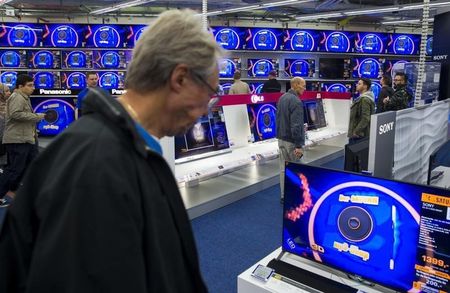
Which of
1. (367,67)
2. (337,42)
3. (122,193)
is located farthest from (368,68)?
(122,193)

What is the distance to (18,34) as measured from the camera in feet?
29.3

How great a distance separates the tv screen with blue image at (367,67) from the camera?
36.6 ft

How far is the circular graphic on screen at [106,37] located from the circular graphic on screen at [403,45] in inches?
324

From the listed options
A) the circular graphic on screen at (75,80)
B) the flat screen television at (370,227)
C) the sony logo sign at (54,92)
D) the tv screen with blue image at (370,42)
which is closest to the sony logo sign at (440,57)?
the tv screen with blue image at (370,42)

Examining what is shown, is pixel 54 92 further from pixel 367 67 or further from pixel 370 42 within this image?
pixel 370 42

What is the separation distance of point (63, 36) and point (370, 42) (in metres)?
8.59

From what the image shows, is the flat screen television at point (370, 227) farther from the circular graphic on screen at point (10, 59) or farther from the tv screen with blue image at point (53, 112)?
the circular graphic on screen at point (10, 59)

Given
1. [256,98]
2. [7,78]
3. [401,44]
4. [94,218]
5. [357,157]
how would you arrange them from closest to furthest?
[94,218] < [357,157] < [256,98] < [7,78] < [401,44]

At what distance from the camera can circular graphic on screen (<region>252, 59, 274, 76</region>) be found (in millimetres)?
10281

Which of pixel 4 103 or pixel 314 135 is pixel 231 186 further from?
pixel 4 103

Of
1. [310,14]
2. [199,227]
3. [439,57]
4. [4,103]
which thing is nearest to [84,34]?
[4,103]

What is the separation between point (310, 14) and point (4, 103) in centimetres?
804

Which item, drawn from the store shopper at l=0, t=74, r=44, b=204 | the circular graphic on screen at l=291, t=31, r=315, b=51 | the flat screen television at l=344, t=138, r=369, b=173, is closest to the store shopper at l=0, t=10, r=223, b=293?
the flat screen television at l=344, t=138, r=369, b=173

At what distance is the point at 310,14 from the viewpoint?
10281 mm
